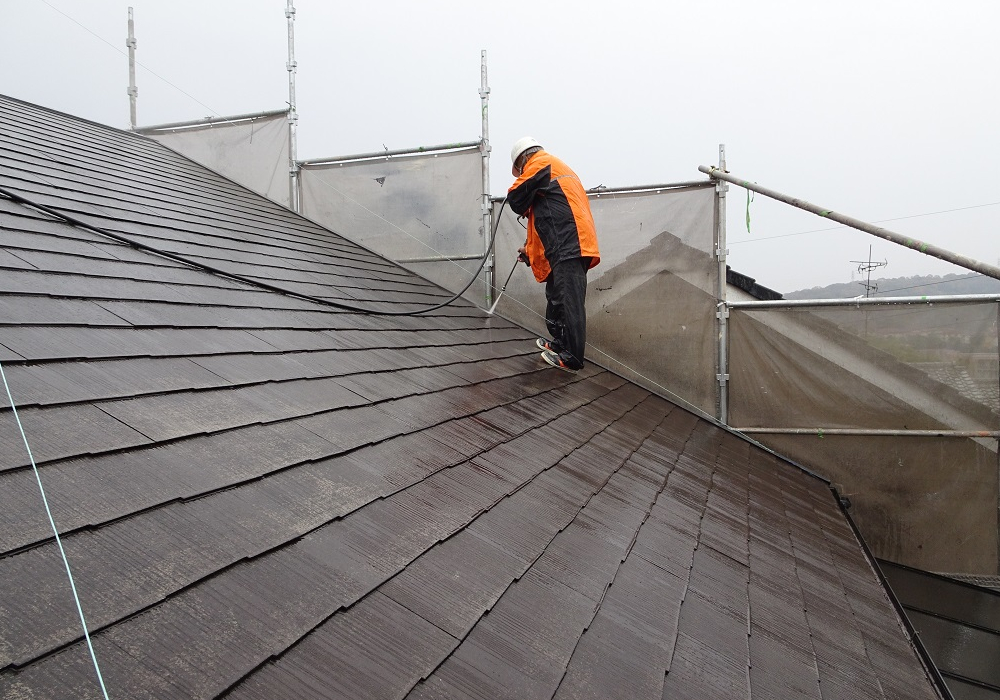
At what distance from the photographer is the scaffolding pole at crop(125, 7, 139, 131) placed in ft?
25.7

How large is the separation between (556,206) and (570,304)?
0.71 meters

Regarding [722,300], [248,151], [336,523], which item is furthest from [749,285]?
[336,523]

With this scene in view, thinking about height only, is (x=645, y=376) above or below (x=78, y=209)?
below

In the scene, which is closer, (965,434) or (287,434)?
(287,434)

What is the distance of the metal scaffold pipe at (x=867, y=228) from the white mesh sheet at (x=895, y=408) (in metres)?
0.54

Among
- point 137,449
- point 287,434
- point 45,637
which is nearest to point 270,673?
point 45,637

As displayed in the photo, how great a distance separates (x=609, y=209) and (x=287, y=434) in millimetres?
4808

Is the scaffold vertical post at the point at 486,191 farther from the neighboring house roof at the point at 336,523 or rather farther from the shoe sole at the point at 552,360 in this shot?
the neighboring house roof at the point at 336,523

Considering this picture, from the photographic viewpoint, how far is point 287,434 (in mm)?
1977

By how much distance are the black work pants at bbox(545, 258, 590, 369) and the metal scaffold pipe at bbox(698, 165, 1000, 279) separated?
1.83 meters

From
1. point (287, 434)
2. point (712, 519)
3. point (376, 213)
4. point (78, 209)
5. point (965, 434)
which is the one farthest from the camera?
point (376, 213)

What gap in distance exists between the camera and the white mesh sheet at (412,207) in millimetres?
6699

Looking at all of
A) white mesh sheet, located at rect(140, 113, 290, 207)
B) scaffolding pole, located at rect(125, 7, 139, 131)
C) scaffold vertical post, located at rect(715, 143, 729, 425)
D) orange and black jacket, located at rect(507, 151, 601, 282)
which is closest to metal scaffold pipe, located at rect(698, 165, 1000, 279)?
scaffold vertical post, located at rect(715, 143, 729, 425)

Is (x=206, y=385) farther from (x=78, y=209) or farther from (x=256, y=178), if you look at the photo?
(x=256, y=178)
